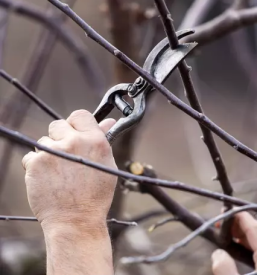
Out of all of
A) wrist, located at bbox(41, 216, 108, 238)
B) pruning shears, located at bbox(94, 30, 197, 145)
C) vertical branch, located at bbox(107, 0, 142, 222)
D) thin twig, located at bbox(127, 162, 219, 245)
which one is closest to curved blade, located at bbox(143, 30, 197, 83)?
pruning shears, located at bbox(94, 30, 197, 145)

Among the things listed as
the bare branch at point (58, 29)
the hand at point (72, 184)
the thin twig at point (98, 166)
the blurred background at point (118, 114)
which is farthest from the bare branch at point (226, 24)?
the thin twig at point (98, 166)

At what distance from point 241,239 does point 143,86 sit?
0.45m

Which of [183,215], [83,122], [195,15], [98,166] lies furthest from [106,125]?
[195,15]

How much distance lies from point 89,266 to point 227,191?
35cm

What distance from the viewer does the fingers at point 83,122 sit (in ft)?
2.46

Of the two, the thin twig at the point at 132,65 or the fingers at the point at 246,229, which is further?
the fingers at the point at 246,229

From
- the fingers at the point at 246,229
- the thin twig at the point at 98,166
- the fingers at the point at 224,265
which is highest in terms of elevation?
the fingers at the point at 246,229

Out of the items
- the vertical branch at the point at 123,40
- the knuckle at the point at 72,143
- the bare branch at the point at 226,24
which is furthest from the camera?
the vertical branch at the point at 123,40

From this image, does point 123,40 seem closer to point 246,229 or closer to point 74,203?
point 246,229

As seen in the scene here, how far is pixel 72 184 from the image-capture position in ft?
2.31

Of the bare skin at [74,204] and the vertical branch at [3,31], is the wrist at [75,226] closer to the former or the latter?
the bare skin at [74,204]

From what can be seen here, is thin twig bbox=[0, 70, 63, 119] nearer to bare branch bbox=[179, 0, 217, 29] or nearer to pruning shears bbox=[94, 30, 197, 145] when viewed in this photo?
pruning shears bbox=[94, 30, 197, 145]

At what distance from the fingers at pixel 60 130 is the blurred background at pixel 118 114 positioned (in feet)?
1.47

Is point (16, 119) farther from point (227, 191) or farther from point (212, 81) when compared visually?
point (212, 81)
